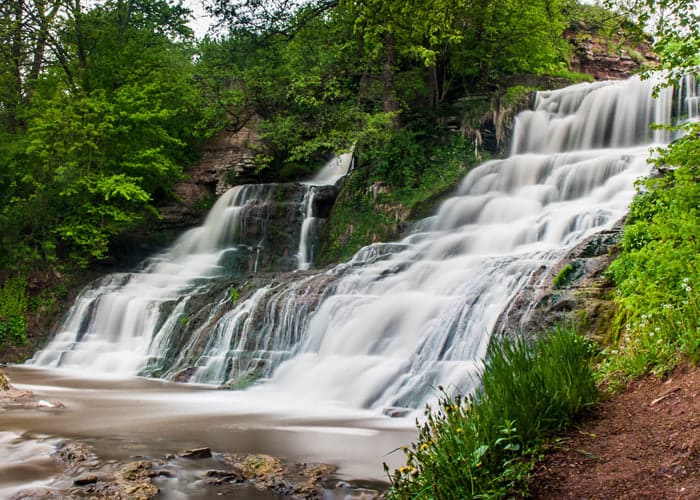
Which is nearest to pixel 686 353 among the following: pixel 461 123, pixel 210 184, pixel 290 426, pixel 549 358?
pixel 549 358

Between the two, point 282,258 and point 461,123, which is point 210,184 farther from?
point 461,123

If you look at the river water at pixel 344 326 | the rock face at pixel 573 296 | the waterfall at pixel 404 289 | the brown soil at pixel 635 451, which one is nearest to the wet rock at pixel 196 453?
the river water at pixel 344 326

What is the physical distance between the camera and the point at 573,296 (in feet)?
27.6

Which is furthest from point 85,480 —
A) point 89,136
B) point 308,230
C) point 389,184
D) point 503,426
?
point 89,136

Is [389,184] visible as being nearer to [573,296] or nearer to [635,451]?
[573,296]

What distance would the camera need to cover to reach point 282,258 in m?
20.4

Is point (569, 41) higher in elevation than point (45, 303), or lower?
higher

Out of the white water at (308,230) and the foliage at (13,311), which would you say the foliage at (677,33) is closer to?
the white water at (308,230)

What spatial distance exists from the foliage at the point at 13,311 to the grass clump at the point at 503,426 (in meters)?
16.4

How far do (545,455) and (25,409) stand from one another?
23.6 feet

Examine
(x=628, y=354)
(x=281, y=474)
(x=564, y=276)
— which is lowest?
(x=281, y=474)

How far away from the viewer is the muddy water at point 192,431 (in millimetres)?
5941

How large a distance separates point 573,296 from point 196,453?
4.94 meters

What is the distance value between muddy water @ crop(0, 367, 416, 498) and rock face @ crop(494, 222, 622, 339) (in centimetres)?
204
